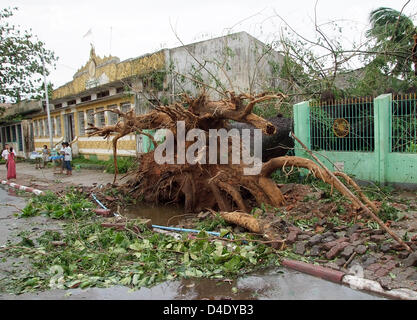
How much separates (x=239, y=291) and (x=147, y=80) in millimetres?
12878

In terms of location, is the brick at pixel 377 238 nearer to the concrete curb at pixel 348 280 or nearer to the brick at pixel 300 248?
the brick at pixel 300 248

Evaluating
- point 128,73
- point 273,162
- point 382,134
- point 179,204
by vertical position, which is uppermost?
point 128,73

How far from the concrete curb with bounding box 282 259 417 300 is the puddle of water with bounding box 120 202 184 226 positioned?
149 inches

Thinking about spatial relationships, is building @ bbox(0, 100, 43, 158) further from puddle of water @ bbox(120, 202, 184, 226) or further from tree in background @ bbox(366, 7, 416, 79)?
tree in background @ bbox(366, 7, 416, 79)

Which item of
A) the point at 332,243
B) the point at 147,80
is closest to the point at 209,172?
the point at 332,243

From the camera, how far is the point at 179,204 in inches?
373

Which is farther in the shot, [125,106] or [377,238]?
[125,106]

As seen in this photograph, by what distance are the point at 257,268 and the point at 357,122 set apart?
243 inches

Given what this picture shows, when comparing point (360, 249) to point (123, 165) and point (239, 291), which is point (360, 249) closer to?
point (239, 291)

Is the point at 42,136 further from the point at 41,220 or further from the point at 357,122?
the point at 357,122

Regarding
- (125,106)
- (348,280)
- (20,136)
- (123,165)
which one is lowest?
(348,280)

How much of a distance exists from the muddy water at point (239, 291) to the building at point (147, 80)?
7.92m

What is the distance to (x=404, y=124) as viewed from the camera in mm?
8008
